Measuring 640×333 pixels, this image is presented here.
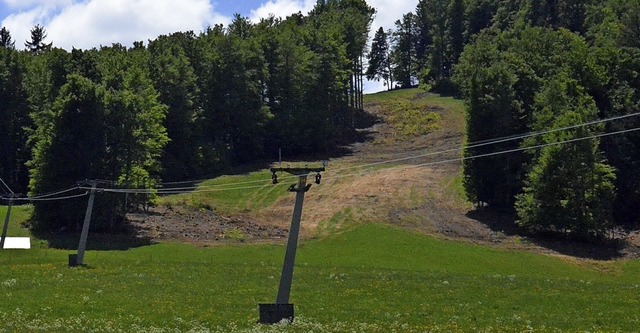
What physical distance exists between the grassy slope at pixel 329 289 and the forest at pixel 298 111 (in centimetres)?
819

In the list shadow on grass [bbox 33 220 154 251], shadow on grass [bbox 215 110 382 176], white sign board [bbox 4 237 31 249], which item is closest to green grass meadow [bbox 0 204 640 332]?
shadow on grass [bbox 33 220 154 251]

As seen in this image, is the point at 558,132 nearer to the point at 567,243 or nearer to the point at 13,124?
the point at 567,243

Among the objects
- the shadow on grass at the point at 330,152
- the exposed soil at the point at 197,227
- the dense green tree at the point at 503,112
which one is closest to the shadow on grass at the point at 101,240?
the exposed soil at the point at 197,227

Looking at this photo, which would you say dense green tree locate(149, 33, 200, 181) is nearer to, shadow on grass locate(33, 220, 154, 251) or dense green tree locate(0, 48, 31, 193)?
dense green tree locate(0, 48, 31, 193)

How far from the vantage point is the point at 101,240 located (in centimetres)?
6612

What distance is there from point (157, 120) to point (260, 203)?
1229 cm

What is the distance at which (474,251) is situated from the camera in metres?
61.8

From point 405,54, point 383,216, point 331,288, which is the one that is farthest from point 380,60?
point 331,288

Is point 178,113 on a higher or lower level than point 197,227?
higher

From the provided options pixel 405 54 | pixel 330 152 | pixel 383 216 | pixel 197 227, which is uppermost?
pixel 405 54

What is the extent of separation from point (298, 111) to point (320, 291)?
71.4 m

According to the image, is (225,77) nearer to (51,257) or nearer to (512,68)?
(512,68)

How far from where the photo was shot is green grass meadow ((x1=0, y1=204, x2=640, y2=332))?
92.1ft

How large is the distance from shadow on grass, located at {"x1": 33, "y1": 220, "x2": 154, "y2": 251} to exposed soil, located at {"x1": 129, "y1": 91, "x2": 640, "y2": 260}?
1.25 metres
